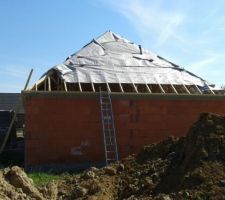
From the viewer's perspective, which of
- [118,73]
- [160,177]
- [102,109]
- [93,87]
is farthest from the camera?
[118,73]

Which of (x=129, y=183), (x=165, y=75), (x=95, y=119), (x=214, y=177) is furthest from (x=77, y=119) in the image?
(x=214, y=177)

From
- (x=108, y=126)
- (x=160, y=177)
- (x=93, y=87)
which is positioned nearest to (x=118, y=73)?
(x=93, y=87)

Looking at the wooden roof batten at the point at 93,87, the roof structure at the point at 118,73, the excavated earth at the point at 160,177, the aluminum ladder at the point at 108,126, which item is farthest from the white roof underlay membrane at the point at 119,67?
the excavated earth at the point at 160,177

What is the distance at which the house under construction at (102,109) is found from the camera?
48.2ft

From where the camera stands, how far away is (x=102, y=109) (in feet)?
48.9

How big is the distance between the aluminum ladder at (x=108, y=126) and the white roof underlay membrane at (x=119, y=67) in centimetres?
103

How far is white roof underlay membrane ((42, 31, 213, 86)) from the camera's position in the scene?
16.2 meters

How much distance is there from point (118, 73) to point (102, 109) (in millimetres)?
2112

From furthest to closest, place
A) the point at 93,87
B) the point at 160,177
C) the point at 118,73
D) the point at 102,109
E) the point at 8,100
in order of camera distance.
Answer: the point at 8,100
the point at 118,73
the point at 93,87
the point at 102,109
the point at 160,177

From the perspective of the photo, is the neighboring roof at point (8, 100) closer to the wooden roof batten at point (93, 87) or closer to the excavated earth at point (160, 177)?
the wooden roof batten at point (93, 87)

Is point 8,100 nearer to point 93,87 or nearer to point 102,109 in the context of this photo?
point 93,87

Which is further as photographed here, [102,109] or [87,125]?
[87,125]

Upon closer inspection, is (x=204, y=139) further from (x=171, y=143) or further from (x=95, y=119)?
(x=95, y=119)

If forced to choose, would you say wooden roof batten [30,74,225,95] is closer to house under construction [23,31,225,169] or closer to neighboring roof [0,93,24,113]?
house under construction [23,31,225,169]
